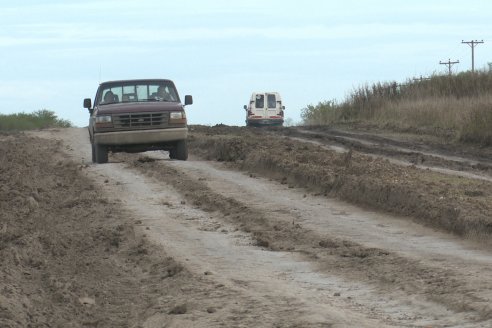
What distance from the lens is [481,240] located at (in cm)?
1161

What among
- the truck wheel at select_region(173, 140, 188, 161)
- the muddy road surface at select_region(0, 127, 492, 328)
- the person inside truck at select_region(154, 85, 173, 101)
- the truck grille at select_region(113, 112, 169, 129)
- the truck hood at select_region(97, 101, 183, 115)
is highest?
the person inside truck at select_region(154, 85, 173, 101)

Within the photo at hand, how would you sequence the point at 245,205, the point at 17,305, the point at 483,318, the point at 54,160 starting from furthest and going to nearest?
the point at 54,160 < the point at 245,205 < the point at 17,305 < the point at 483,318

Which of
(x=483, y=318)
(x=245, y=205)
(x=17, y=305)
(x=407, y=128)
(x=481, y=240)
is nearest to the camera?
(x=483, y=318)

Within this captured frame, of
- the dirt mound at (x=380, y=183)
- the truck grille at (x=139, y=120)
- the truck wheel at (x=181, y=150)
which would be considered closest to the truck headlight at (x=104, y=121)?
the truck grille at (x=139, y=120)

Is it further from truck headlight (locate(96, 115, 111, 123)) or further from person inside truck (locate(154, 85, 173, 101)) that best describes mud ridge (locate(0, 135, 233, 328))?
person inside truck (locate(154, 85, 173, 101))

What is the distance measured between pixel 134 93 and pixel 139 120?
45.0 inches

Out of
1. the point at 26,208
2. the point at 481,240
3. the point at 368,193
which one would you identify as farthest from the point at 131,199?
the point at 481,240

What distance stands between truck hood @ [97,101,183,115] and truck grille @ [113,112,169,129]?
0.10 m

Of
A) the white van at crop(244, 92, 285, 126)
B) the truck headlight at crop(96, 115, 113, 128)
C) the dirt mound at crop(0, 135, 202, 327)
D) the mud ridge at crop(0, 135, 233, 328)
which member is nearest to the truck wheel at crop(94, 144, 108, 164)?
the truck headlight at crop(96, 115, 113, 128)

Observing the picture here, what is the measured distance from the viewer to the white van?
2116 inches

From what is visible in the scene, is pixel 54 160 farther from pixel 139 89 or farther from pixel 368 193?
pixel 368 193

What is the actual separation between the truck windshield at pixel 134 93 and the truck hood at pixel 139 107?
0.44m

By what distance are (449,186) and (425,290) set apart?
738 cm

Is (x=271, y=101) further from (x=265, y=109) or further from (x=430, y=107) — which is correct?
(x=430, y=107)
